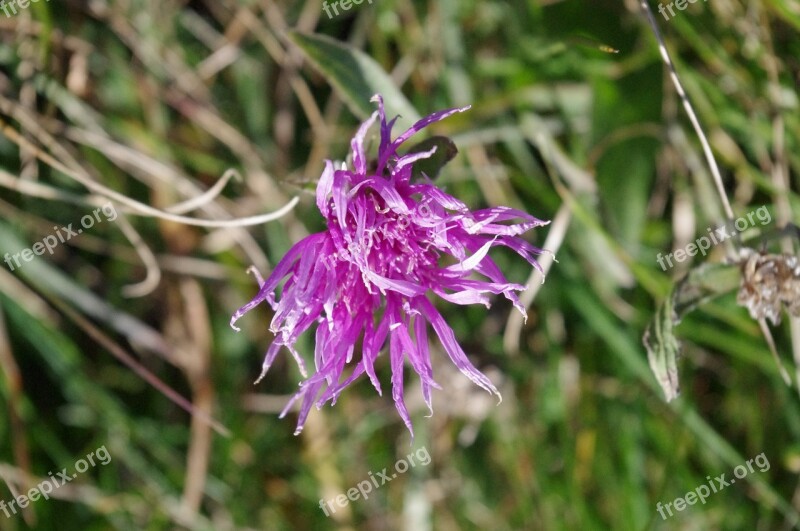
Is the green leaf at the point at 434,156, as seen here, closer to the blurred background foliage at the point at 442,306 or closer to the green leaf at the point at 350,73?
the green leaf at the point at 350,73

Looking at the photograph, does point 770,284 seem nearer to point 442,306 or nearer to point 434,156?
point 434,156

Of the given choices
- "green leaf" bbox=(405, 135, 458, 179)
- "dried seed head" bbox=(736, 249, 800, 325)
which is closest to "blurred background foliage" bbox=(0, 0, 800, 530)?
"dried seed head" bbox=(736, 249, 800, 325)

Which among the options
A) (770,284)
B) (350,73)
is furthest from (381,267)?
(770,284)

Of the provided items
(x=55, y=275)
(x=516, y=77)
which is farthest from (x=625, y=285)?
(x=55, y=275)

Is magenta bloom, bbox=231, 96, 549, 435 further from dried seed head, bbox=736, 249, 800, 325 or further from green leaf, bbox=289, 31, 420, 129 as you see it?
dried seed head, bbox=736, 249, 800, 325

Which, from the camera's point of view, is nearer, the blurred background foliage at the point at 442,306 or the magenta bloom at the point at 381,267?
the magenta bloom at the point at 381,267

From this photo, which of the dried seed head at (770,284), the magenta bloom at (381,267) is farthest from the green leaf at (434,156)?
the dried seed head at (770,284)
